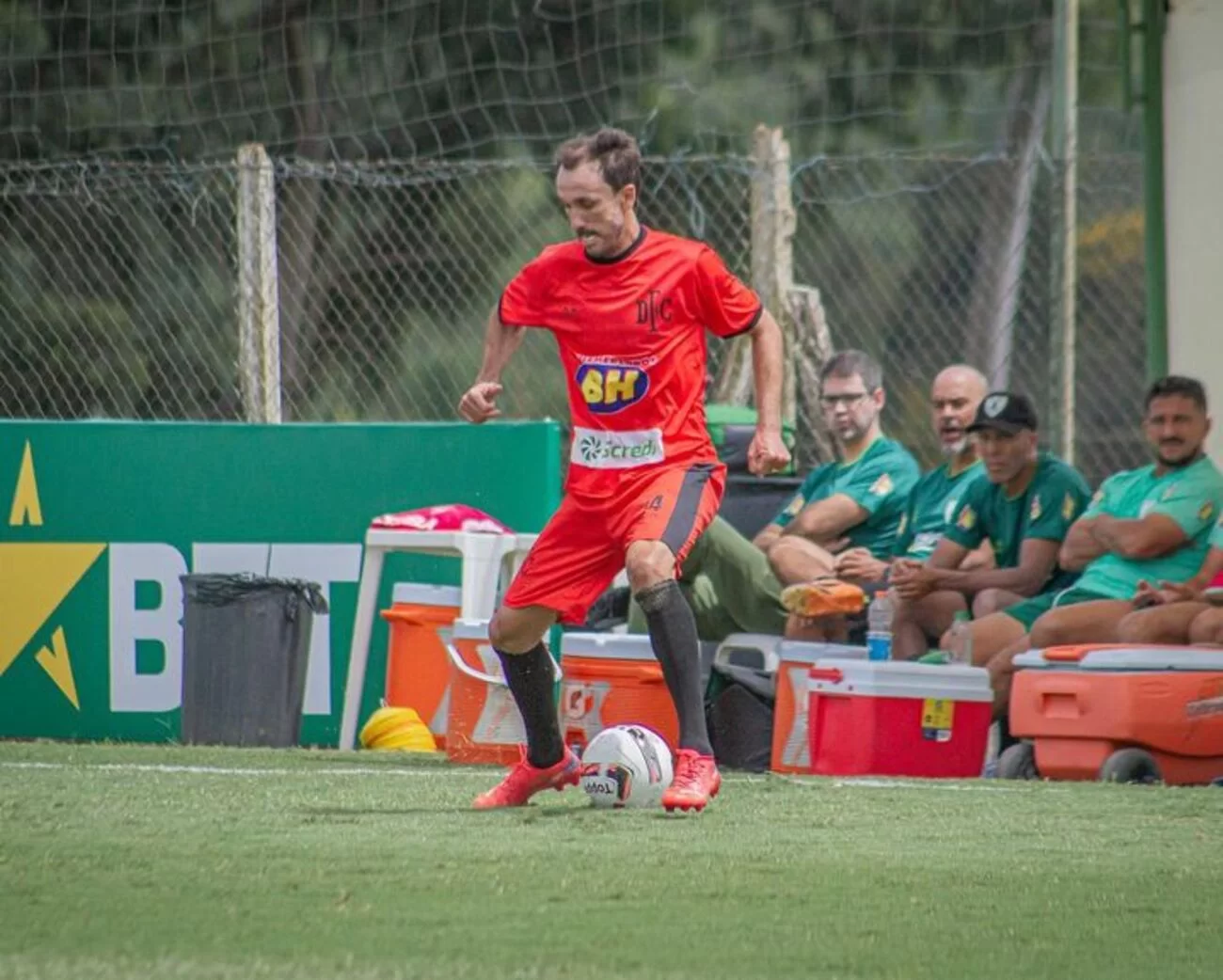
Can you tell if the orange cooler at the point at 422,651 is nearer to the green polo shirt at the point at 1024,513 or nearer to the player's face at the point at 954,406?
the green polo shirt at the point at 1024,513

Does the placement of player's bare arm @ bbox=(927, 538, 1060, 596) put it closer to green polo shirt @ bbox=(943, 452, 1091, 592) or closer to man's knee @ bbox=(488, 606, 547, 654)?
green polo shirt @ bbox=(943, 452, 1091, 592)

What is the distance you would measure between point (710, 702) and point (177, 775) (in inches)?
83.4

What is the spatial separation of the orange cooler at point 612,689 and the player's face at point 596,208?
2.11 m

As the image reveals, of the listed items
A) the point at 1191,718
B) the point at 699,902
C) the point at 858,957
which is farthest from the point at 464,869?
the point at 1191,718

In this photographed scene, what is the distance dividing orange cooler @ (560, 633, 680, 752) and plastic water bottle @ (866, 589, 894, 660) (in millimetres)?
844

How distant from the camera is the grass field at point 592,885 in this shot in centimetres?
437

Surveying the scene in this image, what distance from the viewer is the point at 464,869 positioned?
5.41 metres

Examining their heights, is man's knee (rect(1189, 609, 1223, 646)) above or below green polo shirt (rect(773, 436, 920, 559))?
below

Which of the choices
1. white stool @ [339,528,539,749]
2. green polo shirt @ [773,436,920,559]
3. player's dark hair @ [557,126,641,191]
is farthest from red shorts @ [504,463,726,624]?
green polo shirt @ [773,436,920,559]

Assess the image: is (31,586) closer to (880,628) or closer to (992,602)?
(880,628)

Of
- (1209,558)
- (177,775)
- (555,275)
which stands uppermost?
(555,275)

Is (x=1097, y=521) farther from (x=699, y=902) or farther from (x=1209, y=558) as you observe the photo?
(x=699, y=902)

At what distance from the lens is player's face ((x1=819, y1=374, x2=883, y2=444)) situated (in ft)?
34.7

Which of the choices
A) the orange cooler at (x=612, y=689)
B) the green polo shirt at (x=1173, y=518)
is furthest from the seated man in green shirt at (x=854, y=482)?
the orange cooler at (x=612, y=689)
